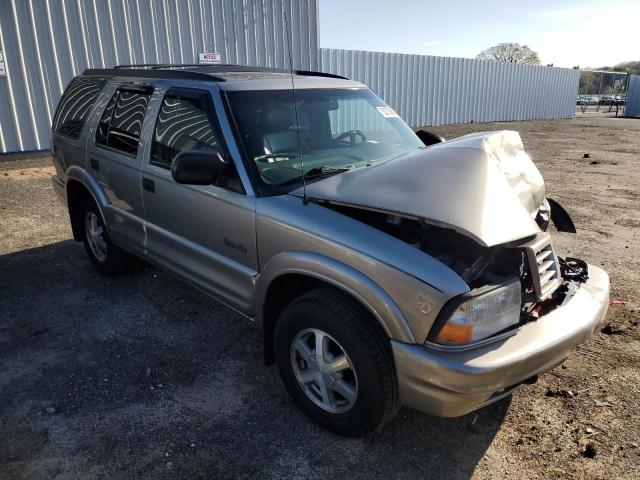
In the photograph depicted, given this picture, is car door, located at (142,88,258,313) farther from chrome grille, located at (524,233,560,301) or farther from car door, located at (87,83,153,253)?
chrome grille, located at (524,233,560,301)

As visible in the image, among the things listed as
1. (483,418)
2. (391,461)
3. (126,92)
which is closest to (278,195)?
(391,461)

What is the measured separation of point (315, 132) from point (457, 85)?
65.7 ft

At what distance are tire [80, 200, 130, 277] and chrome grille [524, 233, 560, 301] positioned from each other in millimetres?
3635

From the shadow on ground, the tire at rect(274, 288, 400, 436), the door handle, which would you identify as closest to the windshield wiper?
the tire at rect(274, 288, 400, 436)

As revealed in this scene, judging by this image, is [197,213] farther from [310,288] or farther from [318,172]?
[310,288]

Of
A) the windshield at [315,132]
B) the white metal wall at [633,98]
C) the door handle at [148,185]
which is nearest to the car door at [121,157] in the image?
the door handle at [148,185]

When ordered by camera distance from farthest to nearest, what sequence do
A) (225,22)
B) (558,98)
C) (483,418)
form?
(558,98) → (225,22) → (483,418)

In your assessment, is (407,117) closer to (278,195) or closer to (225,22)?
(225,22)

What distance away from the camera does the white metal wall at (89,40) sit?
1022 centimetres

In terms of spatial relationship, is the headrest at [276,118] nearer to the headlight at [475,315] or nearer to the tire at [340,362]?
the tire at [340,362]

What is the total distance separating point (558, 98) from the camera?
2833cm

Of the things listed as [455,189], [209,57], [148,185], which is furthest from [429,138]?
[209,57]

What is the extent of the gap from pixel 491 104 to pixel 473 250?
2343 cm

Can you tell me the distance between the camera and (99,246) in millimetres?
4738
